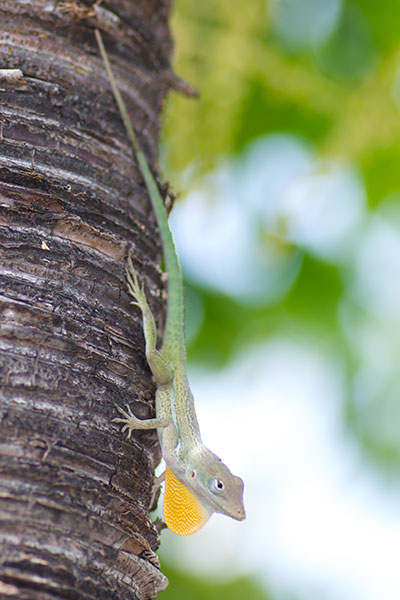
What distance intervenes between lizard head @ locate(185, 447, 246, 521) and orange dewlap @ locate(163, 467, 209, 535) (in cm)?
5

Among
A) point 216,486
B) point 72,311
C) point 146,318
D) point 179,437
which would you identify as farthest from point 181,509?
point 72,311

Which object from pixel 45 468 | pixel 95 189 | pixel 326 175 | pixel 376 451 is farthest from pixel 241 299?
pixel 45 468

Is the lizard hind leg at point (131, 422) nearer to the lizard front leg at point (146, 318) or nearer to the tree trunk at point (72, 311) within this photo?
the tree trunk at point (72, 311)

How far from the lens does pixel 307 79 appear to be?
574 cm

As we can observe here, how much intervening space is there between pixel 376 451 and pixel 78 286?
484cm

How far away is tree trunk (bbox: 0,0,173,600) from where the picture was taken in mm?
2092

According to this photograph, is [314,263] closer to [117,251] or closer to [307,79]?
[307,79]

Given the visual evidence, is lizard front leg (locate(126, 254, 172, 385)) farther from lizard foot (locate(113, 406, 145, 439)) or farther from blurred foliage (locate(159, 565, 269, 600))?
blurred foliage (locate(159, 565, 269, 600))

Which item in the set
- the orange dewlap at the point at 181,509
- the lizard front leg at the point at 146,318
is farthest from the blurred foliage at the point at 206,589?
the lizard front leg at the point at 146,318

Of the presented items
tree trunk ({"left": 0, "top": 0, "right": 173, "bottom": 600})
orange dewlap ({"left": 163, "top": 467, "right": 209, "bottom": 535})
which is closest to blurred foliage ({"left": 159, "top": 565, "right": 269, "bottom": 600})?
orange dewlap ({"left": 163, "top": 467, "right": 209, "bottom": 535})

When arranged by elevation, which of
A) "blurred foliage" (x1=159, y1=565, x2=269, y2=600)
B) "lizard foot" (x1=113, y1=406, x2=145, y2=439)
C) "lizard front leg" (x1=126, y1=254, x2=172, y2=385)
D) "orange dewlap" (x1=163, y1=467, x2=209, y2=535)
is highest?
"blurred foliage" (x1=159, y1=565, x2=269, y2=600)

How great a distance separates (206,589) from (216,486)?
13.6 feet

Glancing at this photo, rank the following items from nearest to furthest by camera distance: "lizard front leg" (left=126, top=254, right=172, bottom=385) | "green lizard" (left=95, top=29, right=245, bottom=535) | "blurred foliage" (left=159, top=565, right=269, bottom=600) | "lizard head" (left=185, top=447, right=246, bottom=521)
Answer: "lizard front leg" (left=126, top=254, right=172, bottom=385) → "green lizard" (left=95, top=29, right=245, bottom=535) → "lizard head" (left=185, top=447, right=246, bottom=521) → "blurred foliage" (left=159, top=565, right=269, bottom=600)

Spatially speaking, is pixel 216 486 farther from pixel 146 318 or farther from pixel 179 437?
pixel 146 318
